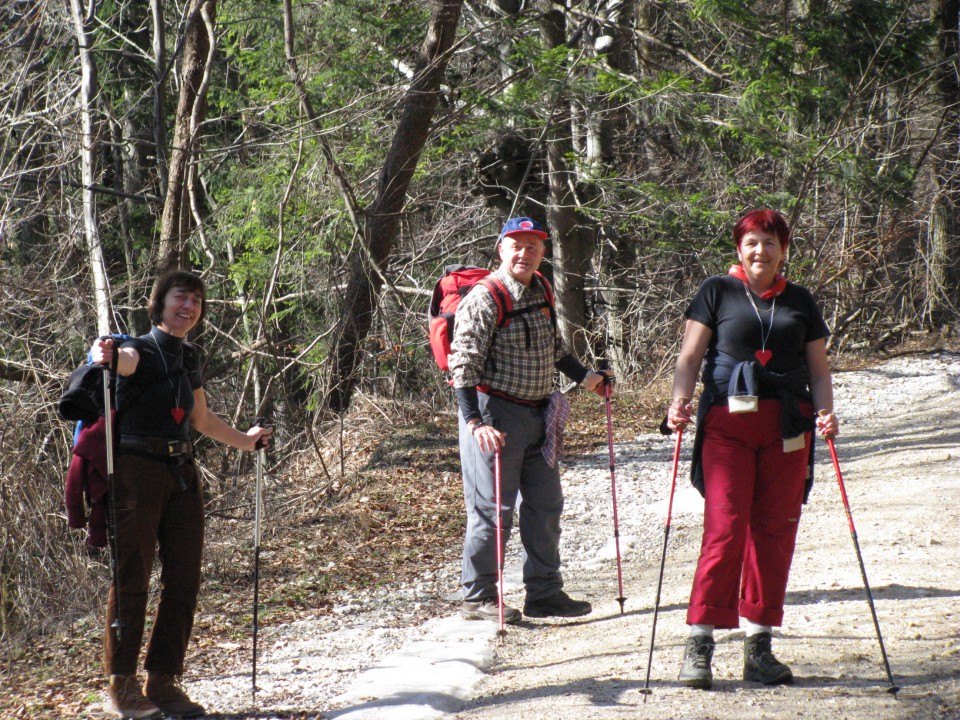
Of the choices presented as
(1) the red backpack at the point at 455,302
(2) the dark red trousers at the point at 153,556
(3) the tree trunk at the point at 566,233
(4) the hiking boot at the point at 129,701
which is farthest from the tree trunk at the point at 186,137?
(3) the tree trunk at the point at 566,233

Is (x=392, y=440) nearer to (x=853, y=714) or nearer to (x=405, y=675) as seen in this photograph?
(x=405, y=675)

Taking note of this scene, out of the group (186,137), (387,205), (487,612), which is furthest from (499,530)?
(387,205)

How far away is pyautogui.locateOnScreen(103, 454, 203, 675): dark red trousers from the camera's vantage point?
4363mm

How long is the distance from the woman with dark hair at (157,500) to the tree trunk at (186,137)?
4628 mm

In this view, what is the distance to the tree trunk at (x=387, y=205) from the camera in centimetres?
1102

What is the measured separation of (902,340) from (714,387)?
1318cm

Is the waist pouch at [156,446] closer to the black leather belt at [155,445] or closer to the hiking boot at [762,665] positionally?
the black leather belt at [155,445]

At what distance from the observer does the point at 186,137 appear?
9.35 meters

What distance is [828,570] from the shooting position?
6.28 metres

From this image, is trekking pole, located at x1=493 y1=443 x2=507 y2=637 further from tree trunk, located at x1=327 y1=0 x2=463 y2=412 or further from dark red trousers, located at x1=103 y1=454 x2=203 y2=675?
tree trunk, located at x1=327 y1=0 x2=463 y2=412

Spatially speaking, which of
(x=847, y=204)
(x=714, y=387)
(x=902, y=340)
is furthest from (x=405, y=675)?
(x=902, y=340)

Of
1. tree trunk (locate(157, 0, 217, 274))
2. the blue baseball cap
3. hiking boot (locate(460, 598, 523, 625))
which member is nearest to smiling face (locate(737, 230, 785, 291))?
the blue baseball cap

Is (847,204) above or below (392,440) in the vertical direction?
above

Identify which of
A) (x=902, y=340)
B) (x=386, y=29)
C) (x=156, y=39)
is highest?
(x=386, y=29)
